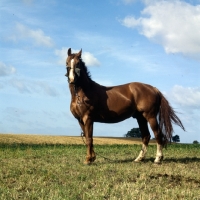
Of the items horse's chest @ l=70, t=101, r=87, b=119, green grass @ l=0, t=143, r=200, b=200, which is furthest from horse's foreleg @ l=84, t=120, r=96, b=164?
green grass @ l=0, t=143, r=200, b=200

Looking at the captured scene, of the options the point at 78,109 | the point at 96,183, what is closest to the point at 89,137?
the point at 78,109

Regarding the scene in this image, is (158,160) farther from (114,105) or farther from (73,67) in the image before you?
(73,67)

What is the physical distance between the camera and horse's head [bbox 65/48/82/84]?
30.2 ft

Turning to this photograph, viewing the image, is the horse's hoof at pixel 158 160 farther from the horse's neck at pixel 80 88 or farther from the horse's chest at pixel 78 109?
the horse's neck at pixel 80 88

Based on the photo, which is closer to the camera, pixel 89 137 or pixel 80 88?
pixel 89 137

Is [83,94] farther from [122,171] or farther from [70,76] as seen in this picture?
[122,171]

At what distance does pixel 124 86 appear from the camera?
10.4 meters

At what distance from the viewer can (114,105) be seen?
32.9 ft

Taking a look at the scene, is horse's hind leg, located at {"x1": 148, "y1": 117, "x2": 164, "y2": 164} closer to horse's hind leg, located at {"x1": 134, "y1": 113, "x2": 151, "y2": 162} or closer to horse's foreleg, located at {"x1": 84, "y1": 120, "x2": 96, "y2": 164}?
horse's hind leg, located at {"x1": 134, "y1": 113, "x2": 151, "y2": 162}

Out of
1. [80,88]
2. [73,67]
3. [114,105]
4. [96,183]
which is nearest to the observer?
[96,183]

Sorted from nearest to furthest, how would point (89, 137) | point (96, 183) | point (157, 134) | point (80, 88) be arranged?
point (96, 183) < point (89, 137) < point (80, 88) < point (157, 134)

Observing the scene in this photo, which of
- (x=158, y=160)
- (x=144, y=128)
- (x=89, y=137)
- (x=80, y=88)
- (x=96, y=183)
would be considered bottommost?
(x=96, y=183)

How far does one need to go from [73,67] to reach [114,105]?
1584 mm

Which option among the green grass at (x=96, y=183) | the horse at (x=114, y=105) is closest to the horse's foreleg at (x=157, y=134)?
the horse at (x=114, y=105)
